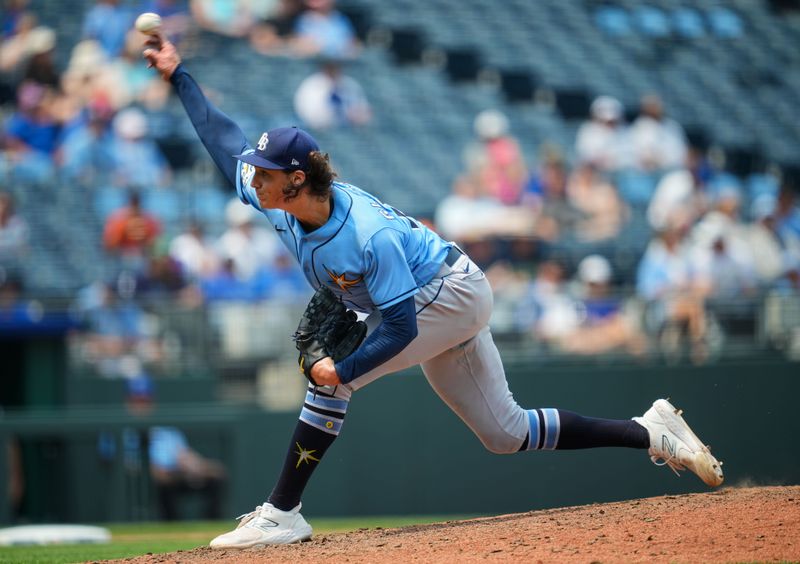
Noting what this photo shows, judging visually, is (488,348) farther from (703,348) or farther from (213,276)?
(213,276)

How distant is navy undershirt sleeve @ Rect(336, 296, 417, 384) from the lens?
4.39 meters

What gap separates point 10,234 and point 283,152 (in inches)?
299

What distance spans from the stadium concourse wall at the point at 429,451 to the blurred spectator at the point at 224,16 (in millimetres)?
6392

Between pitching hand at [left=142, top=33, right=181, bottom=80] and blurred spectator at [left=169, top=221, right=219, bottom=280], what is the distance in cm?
536

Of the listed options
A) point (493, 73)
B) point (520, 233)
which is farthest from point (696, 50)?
point (520, 233)

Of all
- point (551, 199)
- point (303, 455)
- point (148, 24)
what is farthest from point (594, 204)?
point (303, 455)

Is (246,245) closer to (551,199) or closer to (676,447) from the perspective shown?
(551,199)

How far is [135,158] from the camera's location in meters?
12.1

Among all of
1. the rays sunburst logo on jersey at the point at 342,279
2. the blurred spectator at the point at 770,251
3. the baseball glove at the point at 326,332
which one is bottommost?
the blurred spectator at the point at 770,251

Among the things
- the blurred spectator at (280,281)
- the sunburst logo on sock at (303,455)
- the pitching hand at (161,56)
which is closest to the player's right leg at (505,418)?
the sunburst logo on sock at (303,455)

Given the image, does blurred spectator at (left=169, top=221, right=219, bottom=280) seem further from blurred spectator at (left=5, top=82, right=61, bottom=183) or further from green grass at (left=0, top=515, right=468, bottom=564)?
green grass at (left=0, top=515, right=468, bottom=564)

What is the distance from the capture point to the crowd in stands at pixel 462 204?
933 cm

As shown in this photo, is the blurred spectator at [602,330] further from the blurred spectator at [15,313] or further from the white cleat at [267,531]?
the blurred spectator at [15,313]

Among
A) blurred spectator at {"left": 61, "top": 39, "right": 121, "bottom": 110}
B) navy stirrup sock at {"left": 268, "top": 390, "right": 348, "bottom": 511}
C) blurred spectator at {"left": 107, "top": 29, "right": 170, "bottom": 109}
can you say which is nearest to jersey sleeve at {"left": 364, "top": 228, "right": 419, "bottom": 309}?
navy stirrup sock at {"left": 268, "top": 390, "right": 348, "bottom": 511}
